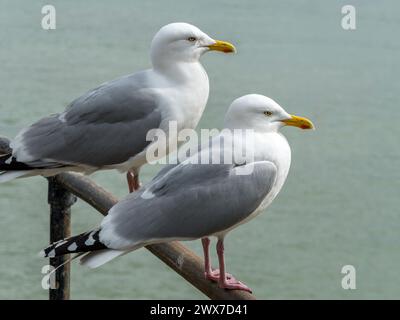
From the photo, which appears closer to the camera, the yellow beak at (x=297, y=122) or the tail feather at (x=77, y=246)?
the tail feather at (x=77, y=246)

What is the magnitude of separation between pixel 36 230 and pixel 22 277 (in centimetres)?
76

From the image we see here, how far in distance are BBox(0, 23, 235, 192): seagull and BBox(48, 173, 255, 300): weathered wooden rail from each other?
73 mm

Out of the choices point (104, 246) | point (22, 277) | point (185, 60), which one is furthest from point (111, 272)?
point (104, 246)

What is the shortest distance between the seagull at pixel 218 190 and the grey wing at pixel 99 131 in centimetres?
42

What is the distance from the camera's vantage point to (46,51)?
952 cm

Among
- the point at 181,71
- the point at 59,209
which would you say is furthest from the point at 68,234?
the point at 181,71

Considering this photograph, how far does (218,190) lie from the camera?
2049 millimetres

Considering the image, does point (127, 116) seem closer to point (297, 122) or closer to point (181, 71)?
point (181, 71)

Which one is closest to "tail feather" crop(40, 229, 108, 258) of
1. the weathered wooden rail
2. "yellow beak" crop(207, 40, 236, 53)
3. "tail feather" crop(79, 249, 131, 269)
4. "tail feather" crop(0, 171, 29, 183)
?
"tail feather" crop(79, 249, 131, 269)

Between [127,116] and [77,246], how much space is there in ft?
2.10

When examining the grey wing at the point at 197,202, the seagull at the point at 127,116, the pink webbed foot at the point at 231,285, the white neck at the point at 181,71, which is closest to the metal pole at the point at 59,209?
the seagull at the point at 127,116

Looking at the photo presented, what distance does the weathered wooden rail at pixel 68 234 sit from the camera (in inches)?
82.5

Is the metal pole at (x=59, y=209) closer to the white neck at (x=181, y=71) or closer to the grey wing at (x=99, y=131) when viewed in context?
the grey wing at (x=99, y=131)
